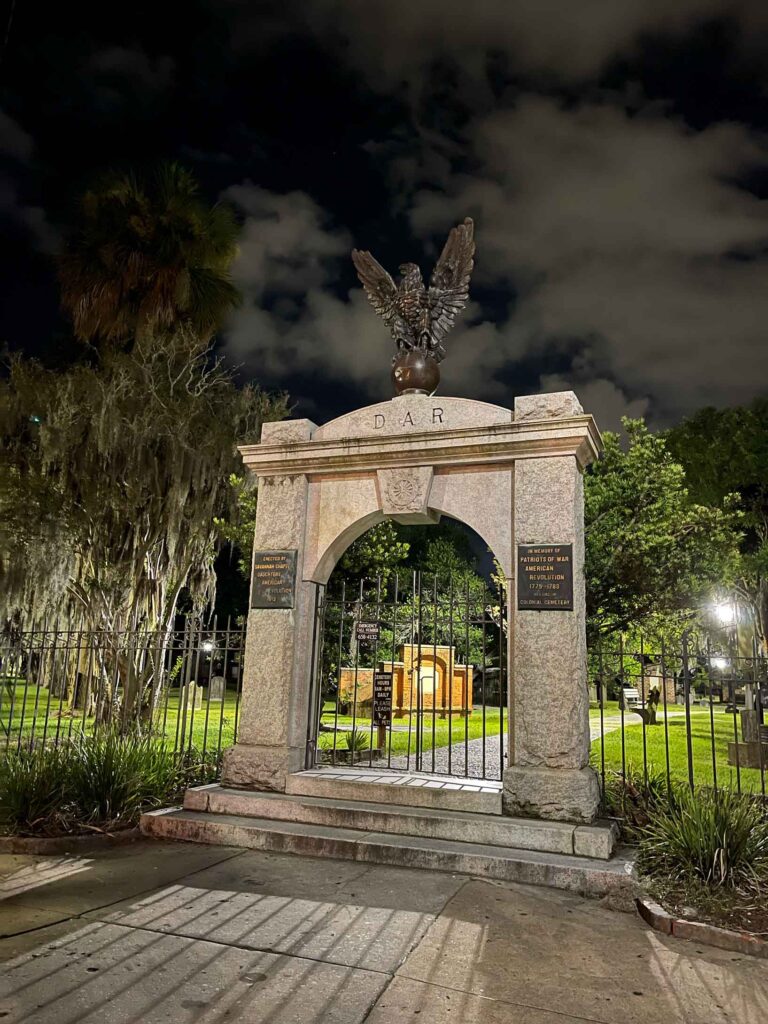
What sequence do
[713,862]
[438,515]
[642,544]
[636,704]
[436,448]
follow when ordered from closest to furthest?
[713,862], [436,448], [438,515], [642,544], [636,704]

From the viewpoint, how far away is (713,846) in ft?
16.8

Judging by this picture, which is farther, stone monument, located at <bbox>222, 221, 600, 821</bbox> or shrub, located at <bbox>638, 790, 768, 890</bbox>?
stone monument, located at <bbox>222, 221, 600, 821</bbox>

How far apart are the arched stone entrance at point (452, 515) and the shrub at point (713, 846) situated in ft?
2.17

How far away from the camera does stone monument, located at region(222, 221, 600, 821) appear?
631 cm

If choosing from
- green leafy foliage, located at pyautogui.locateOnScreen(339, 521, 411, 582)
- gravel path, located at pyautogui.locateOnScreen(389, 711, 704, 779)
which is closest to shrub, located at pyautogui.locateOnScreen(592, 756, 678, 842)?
gravel path, located at pyautogui.locateOnScreen(389, 711, 704, 779)

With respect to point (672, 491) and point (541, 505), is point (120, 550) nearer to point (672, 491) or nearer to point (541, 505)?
point (541, 505)

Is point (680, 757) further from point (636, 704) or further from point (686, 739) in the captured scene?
point (636, 704)

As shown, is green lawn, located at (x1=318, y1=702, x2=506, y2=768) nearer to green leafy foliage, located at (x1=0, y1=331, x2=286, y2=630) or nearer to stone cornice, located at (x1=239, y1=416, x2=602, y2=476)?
green leafy foliage, located at (x1=0, y1=331, x2=286, y2=630)

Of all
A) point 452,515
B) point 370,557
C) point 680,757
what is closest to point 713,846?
point 452,515

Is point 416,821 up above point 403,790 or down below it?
below

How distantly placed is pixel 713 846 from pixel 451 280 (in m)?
6.16

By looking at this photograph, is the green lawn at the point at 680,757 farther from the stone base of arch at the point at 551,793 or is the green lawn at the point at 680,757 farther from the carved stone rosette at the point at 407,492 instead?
the carved stone rosette at the point at 407,492

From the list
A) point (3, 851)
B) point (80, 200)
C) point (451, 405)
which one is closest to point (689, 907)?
point (451, 405)

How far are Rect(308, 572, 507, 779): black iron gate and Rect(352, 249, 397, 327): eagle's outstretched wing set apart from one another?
3230 millimetres
